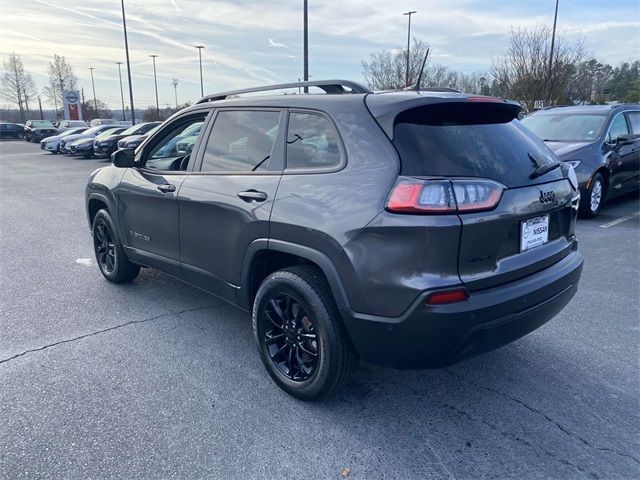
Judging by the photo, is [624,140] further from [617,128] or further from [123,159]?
[123,159]

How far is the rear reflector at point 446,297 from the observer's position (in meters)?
2.24

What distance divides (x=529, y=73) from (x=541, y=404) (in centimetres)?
2293

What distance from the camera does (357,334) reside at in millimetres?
2496

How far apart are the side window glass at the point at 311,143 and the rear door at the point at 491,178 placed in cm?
41

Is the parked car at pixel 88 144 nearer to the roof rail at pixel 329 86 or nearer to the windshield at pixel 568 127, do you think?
the windshield at pixel 568 127

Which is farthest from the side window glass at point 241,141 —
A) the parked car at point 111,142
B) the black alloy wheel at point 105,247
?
the parked car at point 111,142

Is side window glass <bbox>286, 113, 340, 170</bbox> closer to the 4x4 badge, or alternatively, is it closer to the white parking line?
the 4x4 badge

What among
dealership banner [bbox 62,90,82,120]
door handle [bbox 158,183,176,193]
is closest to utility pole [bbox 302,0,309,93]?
door handle [bbox 158,183,176,193]

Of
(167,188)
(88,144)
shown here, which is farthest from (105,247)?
(88,144)

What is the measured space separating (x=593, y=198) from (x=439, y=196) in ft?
21.8

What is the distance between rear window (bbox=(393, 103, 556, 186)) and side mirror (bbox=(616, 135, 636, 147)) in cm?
638

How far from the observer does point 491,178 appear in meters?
2.44

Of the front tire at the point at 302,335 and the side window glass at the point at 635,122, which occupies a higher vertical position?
the side window glass at the point at 635,122

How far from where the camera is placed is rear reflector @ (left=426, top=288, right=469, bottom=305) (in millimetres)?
2240
